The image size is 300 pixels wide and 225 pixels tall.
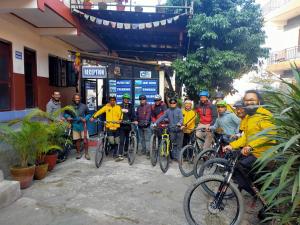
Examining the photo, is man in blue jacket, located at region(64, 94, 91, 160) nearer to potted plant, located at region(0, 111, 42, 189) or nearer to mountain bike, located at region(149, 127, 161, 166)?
mountain bike, located at region(149, 127, 161, 166)

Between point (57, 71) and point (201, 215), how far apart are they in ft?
27.2

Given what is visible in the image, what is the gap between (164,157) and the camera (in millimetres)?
6551

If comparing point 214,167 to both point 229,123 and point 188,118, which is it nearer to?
point 229,123

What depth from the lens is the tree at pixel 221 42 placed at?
9.42 meters

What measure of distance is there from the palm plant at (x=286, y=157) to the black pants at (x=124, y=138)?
4586 mm

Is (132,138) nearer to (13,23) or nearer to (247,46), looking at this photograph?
(13,23)

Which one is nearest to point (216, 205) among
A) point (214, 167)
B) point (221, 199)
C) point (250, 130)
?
point (221, 199)

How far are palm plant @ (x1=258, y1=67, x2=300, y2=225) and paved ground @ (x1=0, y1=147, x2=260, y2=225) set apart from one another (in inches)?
50.2

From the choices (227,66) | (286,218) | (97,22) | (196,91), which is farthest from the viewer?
(196,91)

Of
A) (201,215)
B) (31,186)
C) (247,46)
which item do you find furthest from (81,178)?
(247,46)

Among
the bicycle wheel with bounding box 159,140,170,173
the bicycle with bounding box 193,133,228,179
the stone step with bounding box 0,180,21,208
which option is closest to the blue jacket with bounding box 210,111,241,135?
the bicycle with bounding box 193,133,228,179

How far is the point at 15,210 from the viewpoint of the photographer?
4.23 metres

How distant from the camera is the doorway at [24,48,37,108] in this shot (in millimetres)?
8938

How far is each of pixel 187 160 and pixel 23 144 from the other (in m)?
3.21
